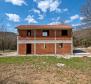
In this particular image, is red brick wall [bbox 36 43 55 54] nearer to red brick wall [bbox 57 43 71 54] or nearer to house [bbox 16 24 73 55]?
house [bbox 16 24 73 55]

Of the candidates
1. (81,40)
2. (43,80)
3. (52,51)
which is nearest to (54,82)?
(43,80)

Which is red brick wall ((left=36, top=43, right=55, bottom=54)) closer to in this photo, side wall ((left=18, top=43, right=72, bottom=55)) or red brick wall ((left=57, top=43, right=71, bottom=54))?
side wall ((left=18, top=43, right=72, bottom=55))

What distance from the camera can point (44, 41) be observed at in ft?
128

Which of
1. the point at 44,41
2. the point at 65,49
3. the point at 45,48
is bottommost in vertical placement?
the point at 65,49

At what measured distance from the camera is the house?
39.0 meters

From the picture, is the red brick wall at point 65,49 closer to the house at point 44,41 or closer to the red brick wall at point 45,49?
the house at point 44,41

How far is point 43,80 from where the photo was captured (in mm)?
14398

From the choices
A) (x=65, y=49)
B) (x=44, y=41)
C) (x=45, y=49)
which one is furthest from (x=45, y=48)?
(x=65, y=49)

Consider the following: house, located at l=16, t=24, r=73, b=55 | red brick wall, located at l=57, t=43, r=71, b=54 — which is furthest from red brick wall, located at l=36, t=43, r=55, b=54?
red brick wall, located at l=57, t=43, r=71, b=54

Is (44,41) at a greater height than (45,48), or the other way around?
(44,41)

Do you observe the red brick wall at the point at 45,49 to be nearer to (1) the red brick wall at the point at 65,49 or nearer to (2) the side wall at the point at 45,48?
(2) the side wall at the point at 45,48

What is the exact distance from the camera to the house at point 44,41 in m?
39.0

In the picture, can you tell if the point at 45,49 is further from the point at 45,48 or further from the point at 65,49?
the point at 65,49

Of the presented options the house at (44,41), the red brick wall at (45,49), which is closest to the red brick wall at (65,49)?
the house at (44,41)
